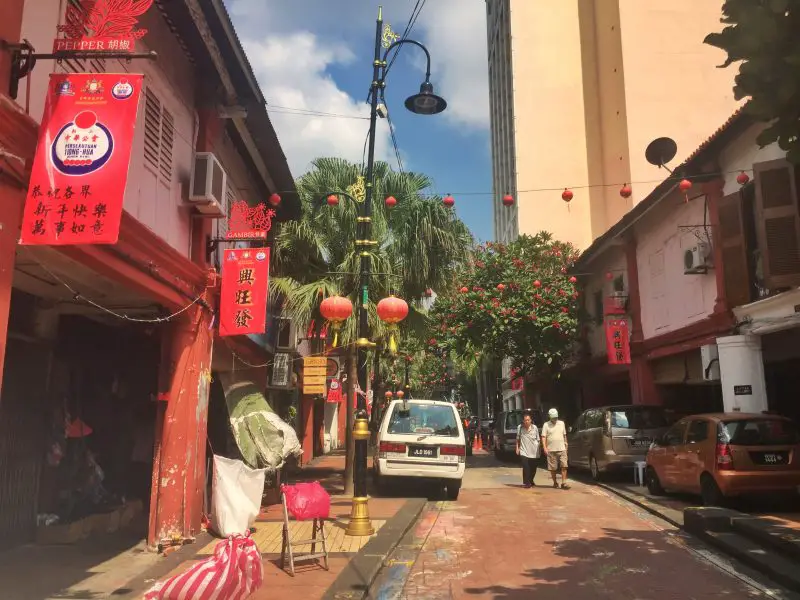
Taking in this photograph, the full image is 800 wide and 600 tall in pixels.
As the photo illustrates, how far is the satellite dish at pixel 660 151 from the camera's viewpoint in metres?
24.5

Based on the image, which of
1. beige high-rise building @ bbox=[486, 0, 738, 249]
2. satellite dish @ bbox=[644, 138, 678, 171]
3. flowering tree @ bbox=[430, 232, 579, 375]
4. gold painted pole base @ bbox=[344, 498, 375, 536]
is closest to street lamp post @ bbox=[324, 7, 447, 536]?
gold painted pole base @ bbox=[344, 498, 375, 536]

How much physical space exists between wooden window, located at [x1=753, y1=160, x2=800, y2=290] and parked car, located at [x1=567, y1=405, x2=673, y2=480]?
456 cm

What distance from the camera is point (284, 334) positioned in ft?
51.7

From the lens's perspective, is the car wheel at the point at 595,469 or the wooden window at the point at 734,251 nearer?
the wooden window at the point at 734,251

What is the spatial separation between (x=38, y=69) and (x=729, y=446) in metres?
10.2

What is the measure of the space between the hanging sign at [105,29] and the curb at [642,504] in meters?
9.28

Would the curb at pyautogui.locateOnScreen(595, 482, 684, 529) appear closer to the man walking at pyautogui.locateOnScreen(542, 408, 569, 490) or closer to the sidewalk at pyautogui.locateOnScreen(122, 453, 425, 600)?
the man walking at pyautogui.locateOnScreen(542, 408, 569, 490)

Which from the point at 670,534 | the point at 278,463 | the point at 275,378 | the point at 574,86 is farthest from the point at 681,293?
the point at 574,86

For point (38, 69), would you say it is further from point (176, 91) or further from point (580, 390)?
point (580, 390)

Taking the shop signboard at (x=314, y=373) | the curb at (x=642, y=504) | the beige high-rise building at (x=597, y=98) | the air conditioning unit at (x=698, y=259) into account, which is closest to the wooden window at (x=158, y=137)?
the shop signboard at (x=314, y=373)

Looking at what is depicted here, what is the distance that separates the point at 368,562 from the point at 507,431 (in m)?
16.5

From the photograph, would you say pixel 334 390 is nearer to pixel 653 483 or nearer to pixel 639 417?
pixel 639 417

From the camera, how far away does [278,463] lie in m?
9.89

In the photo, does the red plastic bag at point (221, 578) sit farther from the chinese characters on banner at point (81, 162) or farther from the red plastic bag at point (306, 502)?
the red plastic bag at point (306, 502)
